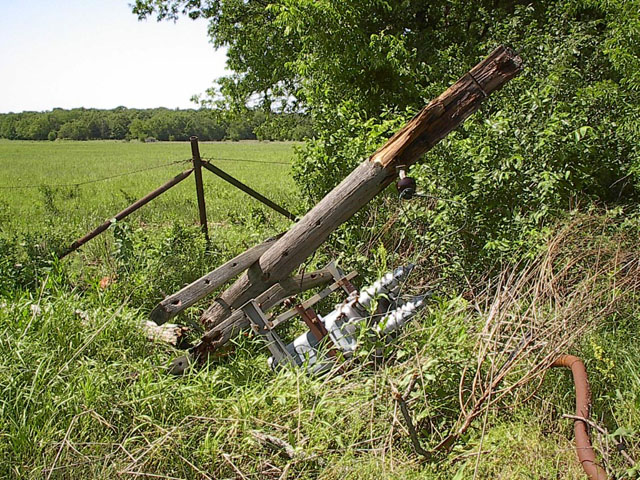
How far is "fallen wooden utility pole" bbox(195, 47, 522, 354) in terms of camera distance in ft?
14.2

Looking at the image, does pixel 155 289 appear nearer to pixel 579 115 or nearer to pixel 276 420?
pixel 276 420

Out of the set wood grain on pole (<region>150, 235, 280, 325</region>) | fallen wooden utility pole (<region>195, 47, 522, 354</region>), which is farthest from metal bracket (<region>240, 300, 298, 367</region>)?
wood grain on pole (<region>150, 235, 280, 325</region>)

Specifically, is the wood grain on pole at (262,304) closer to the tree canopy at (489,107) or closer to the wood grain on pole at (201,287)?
the wood grain on pole at (201,287)

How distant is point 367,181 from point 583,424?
2.46 meters

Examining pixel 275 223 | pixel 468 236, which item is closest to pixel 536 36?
pixel 468 236

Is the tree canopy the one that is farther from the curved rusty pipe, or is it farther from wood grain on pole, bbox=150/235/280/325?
wood grain on pole, bbox=150/235/280/325

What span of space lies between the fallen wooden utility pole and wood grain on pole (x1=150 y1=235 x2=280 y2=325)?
0.19m

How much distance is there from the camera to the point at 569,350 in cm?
361

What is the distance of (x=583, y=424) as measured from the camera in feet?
9.07

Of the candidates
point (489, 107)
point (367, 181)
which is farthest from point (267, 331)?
point (489, 107)

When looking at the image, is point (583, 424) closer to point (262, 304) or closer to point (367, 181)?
point (367, 181)

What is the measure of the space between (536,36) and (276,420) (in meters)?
6.20

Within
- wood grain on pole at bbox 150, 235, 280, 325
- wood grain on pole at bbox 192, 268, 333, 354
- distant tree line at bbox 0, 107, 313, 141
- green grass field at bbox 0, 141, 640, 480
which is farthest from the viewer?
distant tree line at bbox 0, 107, 313, 141

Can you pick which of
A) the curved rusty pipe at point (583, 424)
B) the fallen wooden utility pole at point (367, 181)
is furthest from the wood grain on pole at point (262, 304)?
the curved rusty pipe at point (583, 424)
